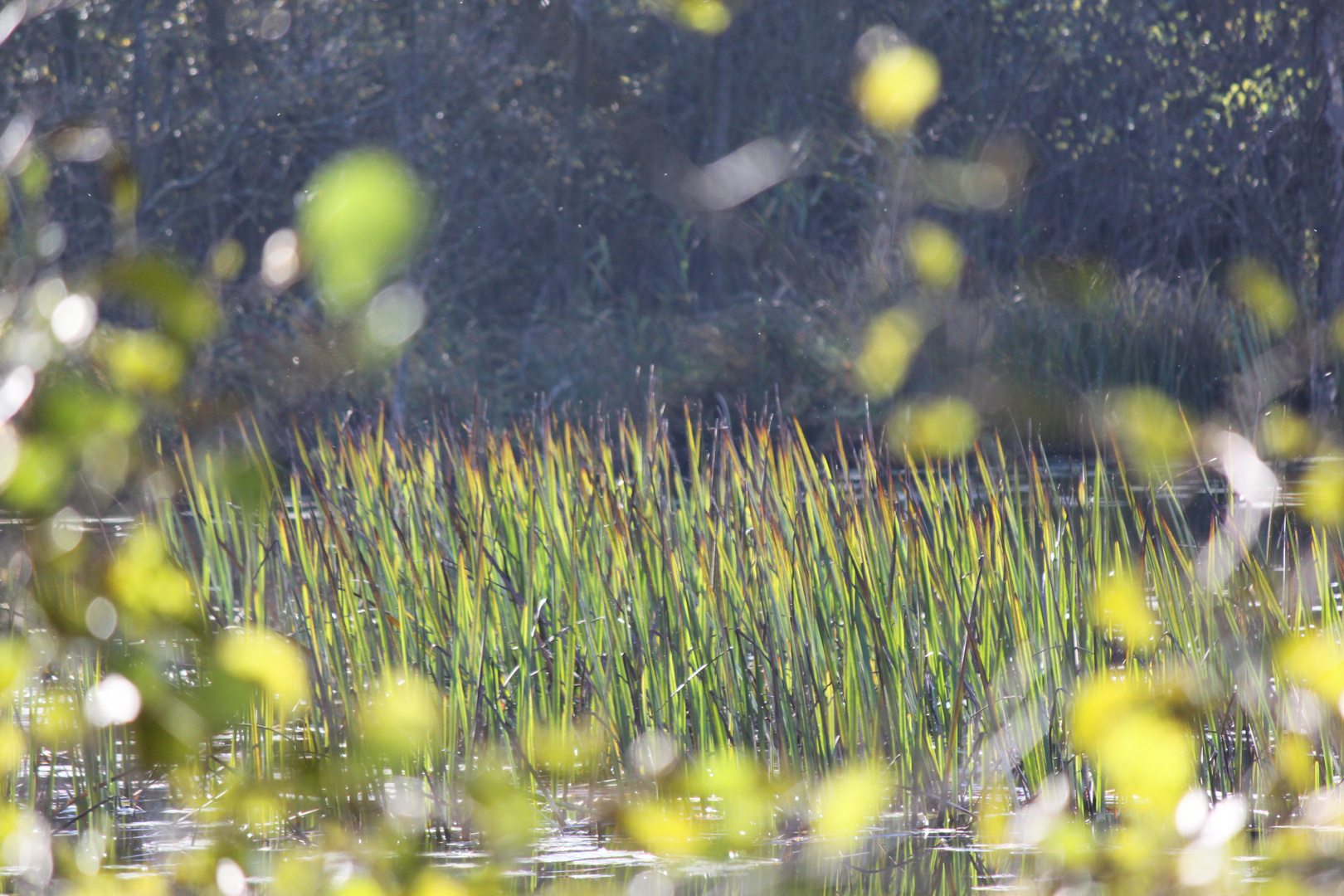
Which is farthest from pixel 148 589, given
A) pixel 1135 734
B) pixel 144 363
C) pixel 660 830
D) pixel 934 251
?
pixel 934 251

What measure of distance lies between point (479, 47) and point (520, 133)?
119 cm

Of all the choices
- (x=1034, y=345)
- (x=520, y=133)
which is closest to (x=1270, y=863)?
(x=1034, y=345)

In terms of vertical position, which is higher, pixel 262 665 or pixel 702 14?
pixel 702 14

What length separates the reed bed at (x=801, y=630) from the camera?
3.04m

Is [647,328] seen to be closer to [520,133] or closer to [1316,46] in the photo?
[520,133]

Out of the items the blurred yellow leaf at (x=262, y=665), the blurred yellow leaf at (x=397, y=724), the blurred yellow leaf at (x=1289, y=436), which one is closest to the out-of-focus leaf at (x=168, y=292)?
the blurred yellow leaf at (x=262, y=665)

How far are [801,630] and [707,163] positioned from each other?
11542 millimetres

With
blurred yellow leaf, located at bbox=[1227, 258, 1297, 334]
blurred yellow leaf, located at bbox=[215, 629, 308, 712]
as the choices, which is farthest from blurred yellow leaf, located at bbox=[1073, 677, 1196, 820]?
blurred yellow leaf, located at bbox=[1227, 258, 1297, 334]

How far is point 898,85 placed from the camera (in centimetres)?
127

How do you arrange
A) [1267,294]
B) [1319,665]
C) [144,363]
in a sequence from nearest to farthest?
[144,363] < [1319,665] < [1267,294]

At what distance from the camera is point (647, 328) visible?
41.9 ft

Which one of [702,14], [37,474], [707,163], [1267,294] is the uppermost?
[707,163]

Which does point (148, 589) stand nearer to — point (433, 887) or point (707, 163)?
point (433, 887)

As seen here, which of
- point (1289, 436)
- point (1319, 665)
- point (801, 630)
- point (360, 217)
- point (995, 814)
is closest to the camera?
point (360, 217)
